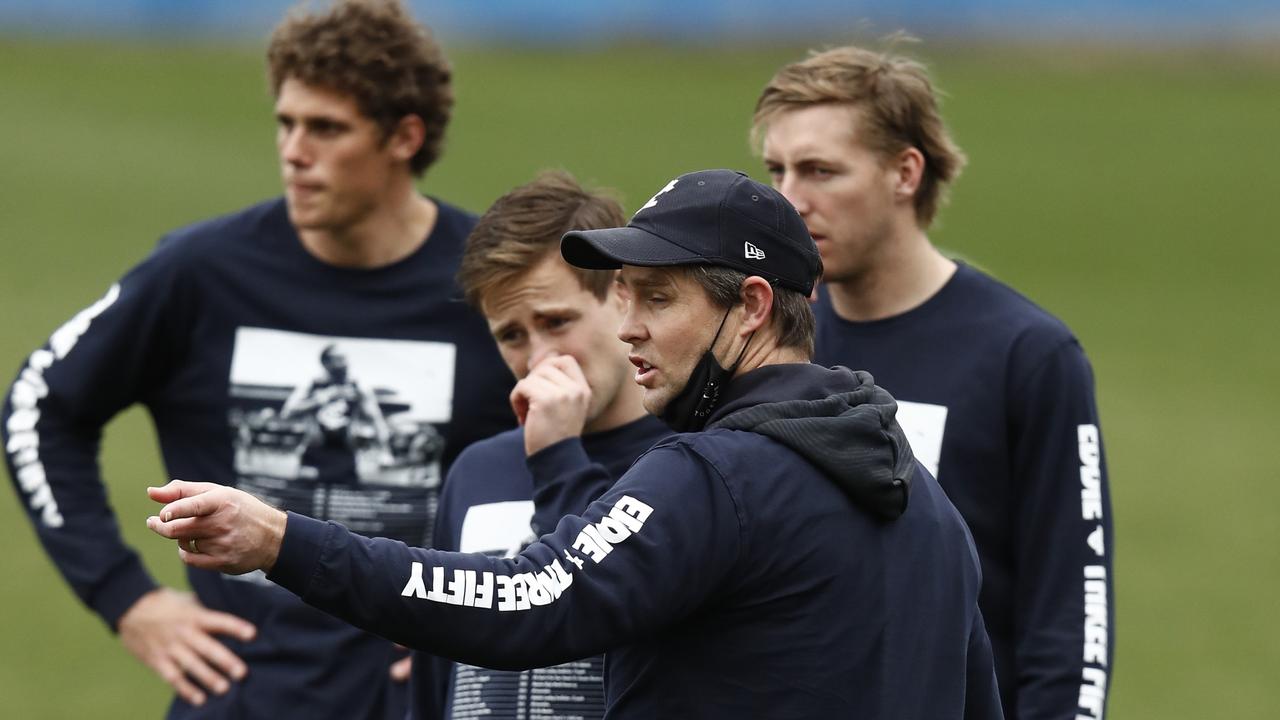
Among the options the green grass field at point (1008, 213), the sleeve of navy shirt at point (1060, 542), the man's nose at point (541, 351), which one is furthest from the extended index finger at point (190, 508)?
the green grass field at point (1008, 213)

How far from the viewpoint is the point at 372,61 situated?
546cm

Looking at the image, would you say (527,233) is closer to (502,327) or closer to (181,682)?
(502,327)

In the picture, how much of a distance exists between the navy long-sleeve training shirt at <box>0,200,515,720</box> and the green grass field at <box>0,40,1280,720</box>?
448 centimetres

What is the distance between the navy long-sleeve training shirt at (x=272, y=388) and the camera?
514 centimetres

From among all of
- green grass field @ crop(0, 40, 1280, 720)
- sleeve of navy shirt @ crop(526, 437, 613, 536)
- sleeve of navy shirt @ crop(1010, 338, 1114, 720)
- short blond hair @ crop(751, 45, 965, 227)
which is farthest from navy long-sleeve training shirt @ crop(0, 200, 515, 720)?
green grass field @ crop(0, 40, 1280, 720)

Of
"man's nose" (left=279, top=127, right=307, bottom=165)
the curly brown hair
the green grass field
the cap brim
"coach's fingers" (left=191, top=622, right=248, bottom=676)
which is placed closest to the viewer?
the cap brim

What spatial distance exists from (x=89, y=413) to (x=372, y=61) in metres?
1.34

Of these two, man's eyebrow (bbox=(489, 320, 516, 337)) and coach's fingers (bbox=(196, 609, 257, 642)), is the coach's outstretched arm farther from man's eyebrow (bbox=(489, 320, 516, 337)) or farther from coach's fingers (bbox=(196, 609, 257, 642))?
coach's fingers (bbox=(196, 609, 257, 642))

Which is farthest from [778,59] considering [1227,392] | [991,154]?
[1227,392]

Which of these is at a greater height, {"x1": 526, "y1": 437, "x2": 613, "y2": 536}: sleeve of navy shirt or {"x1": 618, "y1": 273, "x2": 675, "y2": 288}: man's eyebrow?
{"x1": 618, "y1": 273, "x2": 675, "y2": 288}: man's eyebrow

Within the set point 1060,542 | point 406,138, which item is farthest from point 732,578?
point 406,138

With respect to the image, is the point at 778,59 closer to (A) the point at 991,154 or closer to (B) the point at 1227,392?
(A) the point at 991,154

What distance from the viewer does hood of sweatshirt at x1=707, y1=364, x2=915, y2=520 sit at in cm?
310

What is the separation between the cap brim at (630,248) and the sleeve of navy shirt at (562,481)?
0.59 m
